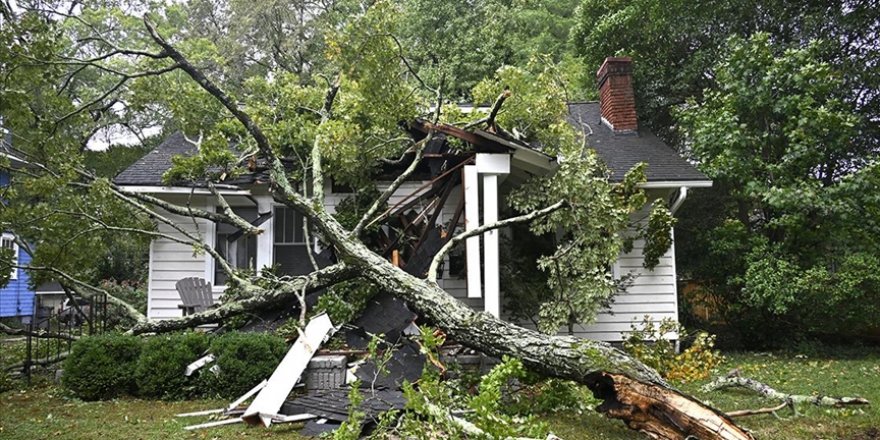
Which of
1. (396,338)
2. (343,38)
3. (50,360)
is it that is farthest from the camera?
(50,360)

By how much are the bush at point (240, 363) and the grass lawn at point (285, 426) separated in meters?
0.25

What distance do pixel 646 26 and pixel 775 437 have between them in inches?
480

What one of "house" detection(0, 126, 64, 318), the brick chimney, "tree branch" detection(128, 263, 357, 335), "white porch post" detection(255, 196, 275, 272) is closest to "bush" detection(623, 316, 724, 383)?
Answer: the brick chimney

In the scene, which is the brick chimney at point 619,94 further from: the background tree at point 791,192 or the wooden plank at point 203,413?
the wooden plank at point 203,413

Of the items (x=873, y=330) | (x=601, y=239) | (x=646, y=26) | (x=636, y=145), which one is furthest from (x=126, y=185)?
(x=873, y=330)

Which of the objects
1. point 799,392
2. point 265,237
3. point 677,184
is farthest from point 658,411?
point 265,237

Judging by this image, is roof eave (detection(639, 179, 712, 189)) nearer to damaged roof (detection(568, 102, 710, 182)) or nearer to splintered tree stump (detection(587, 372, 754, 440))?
damaged roof (detection(568, 102, 710, 182))

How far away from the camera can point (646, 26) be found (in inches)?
587

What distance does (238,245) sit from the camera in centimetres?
1091

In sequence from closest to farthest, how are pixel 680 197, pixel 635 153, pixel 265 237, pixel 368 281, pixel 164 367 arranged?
pixel 164 367 < pixel 368 281 < pixel 680 197 < pixel 265 237 < pixel 635 153

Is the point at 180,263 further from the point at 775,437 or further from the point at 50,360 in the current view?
the point at 775,437

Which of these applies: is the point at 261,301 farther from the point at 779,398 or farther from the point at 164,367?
the point at 779,398

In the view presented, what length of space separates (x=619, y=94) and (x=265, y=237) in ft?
25.4

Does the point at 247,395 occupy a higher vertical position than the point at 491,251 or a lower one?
lower
